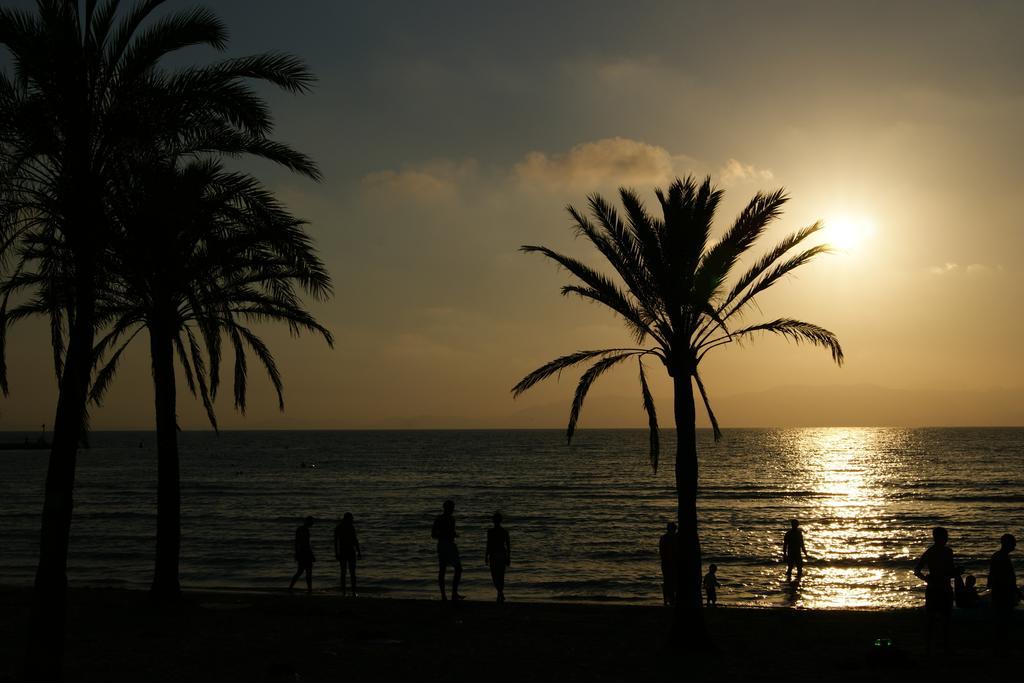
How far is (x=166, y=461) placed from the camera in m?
15.6

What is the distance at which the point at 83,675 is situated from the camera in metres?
10.8

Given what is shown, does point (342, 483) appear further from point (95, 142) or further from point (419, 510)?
point (95, 142)

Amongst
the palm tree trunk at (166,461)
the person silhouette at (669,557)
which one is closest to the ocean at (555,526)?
the person silhouette at (669,557)

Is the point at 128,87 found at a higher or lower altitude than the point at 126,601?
higher

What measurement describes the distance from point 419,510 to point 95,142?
44449mm

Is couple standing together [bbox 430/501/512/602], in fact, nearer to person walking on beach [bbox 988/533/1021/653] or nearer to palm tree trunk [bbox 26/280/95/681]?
palm tree trunk [bbox 26/280/95/681]

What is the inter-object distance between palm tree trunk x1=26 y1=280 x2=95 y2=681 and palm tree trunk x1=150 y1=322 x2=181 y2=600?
16.7 feet

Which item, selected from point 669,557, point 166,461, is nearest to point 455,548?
point 669,557

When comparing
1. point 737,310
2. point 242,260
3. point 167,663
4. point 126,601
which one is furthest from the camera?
point 126,601

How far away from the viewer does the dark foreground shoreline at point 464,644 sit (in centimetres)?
1157

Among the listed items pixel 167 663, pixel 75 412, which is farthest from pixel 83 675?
pixel 75 412

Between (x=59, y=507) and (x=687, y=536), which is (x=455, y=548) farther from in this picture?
(x=59, y=507)

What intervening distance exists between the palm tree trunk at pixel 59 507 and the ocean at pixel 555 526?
14788 mm

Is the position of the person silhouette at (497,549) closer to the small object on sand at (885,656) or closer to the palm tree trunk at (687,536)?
the palm tree trunk at (687,536)
